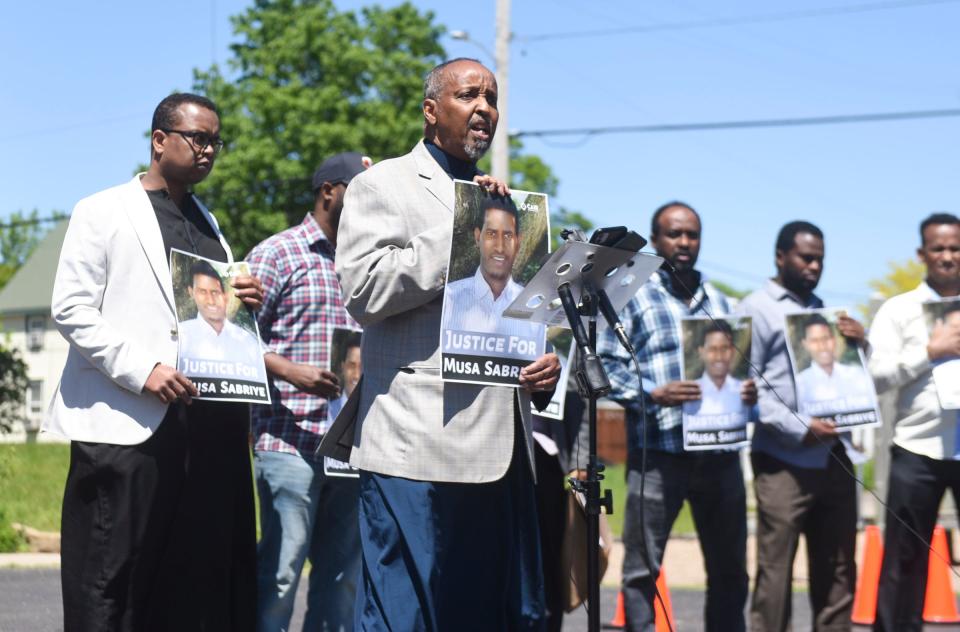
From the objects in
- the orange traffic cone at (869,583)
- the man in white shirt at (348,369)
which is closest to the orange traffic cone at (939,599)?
the orange traffic cone at (869,583)

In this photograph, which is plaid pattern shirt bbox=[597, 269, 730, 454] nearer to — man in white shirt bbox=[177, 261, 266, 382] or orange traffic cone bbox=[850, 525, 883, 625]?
man in white shirt bbox=[177, 261, 266, 382]

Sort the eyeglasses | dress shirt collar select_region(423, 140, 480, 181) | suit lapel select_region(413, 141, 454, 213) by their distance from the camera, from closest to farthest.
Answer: suit lapel select_region(413, 141, 454, 213) → dress shirt collar select_region(423, 140, 480, 181) → the eyeglasses

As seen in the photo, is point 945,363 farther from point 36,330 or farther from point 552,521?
point 36,330

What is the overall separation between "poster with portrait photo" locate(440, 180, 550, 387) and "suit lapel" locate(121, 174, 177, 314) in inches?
50.3

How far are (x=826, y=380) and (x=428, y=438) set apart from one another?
10.2ft

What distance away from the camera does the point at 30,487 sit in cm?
1368

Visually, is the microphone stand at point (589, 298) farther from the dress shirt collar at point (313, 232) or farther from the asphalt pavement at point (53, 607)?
the asphalt pavement at point (53, 607)

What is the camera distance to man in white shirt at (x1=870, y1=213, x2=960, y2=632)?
268 inches

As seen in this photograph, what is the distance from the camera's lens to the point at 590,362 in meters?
4.06

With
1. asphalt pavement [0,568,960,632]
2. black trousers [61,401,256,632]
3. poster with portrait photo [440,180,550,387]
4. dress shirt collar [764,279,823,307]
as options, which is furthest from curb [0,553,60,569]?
poster with portrait photo [440,180,550,387]

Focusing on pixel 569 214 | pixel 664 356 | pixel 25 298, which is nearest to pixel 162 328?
pixel 664 356

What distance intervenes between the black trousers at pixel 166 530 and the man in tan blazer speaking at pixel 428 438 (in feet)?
2.73

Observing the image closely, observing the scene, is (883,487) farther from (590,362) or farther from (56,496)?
(590,362)

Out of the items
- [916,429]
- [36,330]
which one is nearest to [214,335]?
[916,429]
